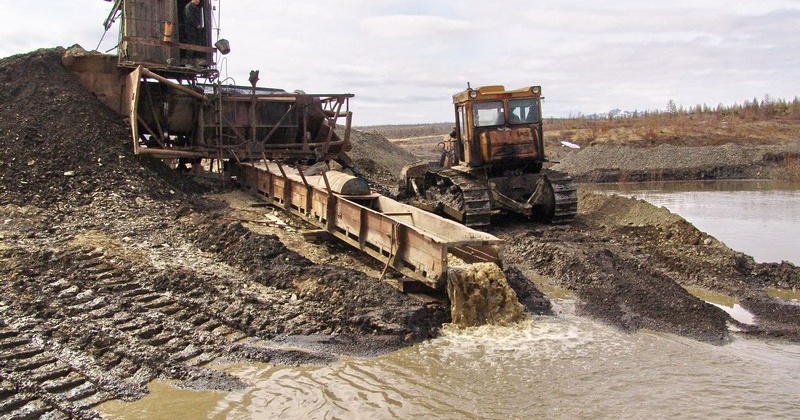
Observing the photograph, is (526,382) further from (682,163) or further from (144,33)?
(682,163)

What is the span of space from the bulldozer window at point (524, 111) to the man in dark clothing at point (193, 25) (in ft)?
23.5

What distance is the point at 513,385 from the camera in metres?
6.01

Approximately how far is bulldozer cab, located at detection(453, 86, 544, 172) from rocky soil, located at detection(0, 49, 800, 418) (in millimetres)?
1445

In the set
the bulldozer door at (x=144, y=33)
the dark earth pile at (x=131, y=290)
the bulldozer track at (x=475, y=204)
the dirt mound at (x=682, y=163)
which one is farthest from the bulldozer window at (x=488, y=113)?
the dirt mound at (x=682, y=163)

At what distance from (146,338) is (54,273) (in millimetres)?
2128

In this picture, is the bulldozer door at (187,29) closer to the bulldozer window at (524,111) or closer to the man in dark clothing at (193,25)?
the man in dark clothing at (193,25)

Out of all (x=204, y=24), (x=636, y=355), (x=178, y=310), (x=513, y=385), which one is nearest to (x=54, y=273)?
(x=178, y=310)

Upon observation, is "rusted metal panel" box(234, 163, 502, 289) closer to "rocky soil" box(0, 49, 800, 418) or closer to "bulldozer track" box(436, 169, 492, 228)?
"rocky soil" box(0, 49, 800, 418)

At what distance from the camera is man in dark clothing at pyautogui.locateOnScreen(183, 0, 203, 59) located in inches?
600

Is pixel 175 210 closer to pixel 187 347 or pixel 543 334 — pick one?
pixel 187 347

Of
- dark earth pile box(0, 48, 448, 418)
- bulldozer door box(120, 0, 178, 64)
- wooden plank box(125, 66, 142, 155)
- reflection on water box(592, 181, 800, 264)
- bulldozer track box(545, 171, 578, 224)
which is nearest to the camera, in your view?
dark earth pile box(0, 48, 448, 418)

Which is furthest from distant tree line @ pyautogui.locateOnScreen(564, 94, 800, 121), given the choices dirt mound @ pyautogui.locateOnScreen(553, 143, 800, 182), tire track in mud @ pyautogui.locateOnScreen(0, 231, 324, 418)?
tire track in mud @ pyautogui.locateOnScreen(0, 231, 324, 418)

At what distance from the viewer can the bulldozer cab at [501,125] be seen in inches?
526

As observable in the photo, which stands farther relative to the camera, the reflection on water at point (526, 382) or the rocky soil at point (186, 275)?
the rocky soil at point (186, 275)
